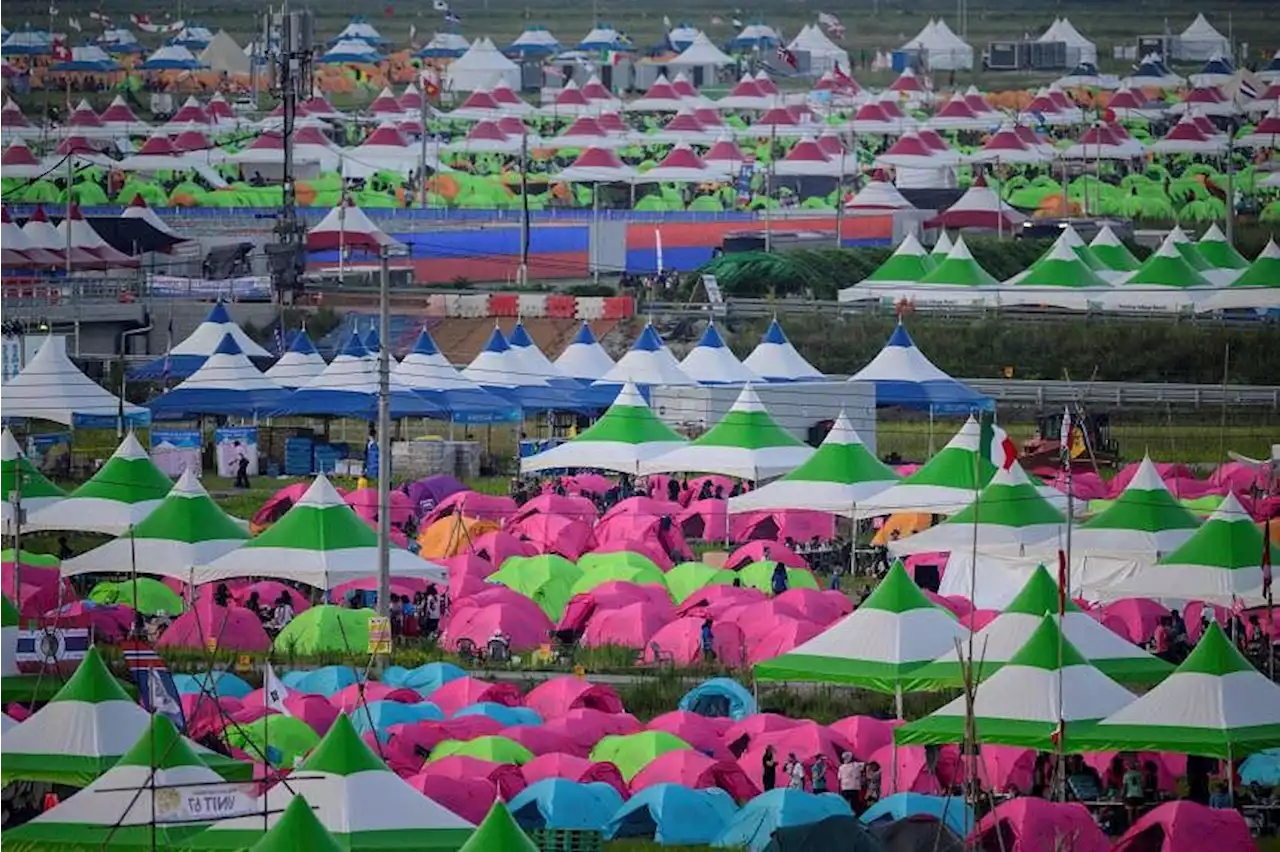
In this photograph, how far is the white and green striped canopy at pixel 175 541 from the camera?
38.5 m

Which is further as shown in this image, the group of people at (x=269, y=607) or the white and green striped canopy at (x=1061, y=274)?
the white and green striped canopy at (x=1061, y=274)

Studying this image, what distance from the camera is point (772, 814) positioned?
27.8 m

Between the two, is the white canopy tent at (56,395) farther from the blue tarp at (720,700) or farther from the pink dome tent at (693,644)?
the blue tarp at (720,700)

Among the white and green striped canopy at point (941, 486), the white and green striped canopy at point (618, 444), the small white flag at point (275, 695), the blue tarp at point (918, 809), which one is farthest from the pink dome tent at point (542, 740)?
the white and green striped canopy at point (618, 444)

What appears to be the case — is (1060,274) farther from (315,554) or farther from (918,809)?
(918,809)

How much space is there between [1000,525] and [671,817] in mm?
11842

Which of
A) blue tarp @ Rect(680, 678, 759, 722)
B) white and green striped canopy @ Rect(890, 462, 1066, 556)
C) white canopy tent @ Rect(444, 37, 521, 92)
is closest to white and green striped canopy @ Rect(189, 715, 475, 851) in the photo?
blue tarp @ Rect(680, 678, 759, 722)

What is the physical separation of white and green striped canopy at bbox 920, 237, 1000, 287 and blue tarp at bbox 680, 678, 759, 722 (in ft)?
97.8

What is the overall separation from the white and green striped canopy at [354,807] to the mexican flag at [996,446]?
14.9 m

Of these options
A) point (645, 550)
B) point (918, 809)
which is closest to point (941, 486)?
point (645, 550)

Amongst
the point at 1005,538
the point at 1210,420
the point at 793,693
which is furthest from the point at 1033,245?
the point at 793,693

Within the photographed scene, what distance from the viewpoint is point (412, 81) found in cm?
11056

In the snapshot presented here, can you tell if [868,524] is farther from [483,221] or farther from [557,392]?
[483,221]

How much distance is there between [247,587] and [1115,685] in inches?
470
